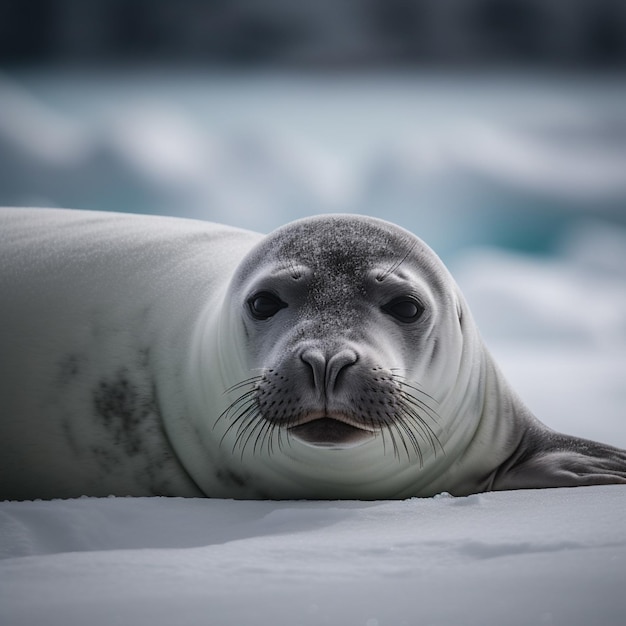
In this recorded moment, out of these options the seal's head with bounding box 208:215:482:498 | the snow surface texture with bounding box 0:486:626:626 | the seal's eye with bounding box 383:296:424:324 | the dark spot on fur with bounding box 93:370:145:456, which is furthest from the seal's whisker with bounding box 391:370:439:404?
the dark spot on fur with bounding box 93:370:145:456

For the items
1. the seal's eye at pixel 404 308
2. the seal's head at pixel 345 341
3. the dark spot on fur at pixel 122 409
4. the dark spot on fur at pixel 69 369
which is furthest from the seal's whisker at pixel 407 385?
the dark spot on fur at pixel 69 369

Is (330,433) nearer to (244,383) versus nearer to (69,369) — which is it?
(244,383)

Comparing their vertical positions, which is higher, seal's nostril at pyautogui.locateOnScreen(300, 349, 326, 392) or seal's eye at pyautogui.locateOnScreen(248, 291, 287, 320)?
seal's eye at pyautogui.locateOnScreen(248, 291, 287, 320)

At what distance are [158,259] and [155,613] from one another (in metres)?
1.71

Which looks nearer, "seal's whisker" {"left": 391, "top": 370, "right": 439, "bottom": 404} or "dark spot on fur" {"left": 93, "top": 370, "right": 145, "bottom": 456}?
"seal's whisker" {"left": 391, "top": 370, "right": 439, "bottom": 404}

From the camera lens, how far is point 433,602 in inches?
48.9

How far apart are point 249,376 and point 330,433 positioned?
41cm

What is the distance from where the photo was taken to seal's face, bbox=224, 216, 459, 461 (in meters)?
2.05

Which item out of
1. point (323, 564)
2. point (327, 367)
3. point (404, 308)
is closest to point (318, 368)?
point (327, 367)

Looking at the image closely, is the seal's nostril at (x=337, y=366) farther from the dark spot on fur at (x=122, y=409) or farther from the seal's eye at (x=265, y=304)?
the dark spot on fur at (x=122, y=409)

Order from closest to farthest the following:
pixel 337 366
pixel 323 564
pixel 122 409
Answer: pixel 323 564, pixel 337 366, pixel 122 409

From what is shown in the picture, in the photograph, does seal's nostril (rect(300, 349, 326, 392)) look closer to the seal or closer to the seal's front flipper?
the seal

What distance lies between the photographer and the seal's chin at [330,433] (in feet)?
6.79

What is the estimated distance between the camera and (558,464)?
8.35ft
